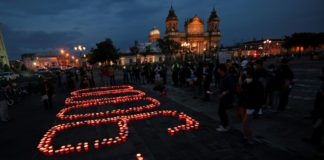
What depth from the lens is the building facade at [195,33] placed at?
11700 cm

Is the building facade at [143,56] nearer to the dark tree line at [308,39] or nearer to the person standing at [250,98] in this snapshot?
the dark tree line at [308,39]

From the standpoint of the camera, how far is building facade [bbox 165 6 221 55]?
384 feet

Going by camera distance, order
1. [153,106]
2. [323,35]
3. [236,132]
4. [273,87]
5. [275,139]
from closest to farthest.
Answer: [275,139], [236,132], [273,87], [153,106], [323,35]

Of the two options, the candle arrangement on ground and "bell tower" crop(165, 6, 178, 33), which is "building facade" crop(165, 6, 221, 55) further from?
the candle arrangement on ground

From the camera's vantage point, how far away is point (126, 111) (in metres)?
11.6

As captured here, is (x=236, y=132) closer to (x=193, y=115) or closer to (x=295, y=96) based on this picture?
(x=193, y=115)

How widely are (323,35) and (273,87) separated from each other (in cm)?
8523

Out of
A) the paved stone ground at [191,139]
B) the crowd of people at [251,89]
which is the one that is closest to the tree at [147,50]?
the crowd of people at [251,89]

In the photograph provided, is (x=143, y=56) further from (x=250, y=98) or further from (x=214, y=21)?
(x=250, y=98)

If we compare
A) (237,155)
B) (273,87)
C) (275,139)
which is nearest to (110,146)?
(237,155)

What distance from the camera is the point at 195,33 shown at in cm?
12356

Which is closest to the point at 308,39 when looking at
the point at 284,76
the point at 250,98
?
the point at 284,76

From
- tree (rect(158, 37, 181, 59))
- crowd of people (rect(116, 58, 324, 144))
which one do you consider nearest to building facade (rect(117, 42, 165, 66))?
tree (rect(158, 37, 181, 59))

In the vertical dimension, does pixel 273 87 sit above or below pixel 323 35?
below
